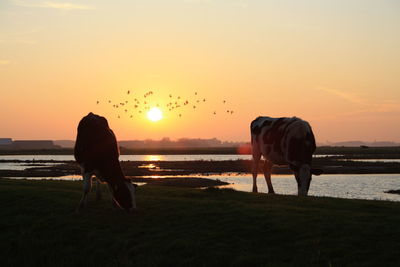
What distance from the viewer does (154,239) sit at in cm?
1670

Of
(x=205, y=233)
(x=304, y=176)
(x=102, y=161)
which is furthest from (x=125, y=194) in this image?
(x=304, y=176)

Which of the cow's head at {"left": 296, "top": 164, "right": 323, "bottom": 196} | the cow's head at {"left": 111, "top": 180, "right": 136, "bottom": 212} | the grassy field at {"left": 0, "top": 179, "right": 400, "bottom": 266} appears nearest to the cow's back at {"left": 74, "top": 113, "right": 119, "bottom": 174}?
the cow's head at {"left": 111, "top": 180, "right": 136, "bottom": 212}

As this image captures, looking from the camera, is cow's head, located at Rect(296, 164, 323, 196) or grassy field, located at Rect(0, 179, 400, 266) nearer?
grassy field, located at Rect(0, 179, 400, 266)

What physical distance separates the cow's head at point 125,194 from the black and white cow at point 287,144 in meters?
7.85

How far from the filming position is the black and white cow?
2347 centimetres

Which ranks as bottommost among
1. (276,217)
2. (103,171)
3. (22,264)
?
(22,264)

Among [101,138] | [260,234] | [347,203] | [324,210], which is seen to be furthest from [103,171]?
[347,203]

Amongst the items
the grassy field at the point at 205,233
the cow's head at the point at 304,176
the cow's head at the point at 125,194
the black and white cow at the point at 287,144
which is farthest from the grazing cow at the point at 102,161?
the black and white cow at the point at 287,144

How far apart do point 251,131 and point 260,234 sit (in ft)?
40.5

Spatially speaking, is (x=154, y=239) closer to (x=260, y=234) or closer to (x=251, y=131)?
(x=260, y=234)

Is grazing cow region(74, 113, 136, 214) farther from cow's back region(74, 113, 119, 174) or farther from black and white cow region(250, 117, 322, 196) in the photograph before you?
black and white cow region(250, 117, 322, 196)

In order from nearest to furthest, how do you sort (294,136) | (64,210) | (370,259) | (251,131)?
(370,259)
(64,210)
(294,136)
(251,131)

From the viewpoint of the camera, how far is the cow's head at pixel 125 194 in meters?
19.0

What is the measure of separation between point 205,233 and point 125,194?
3.66m
